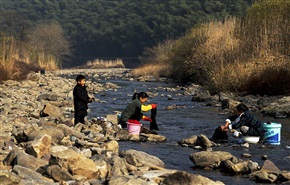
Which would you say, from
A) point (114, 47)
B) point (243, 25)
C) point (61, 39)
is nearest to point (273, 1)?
point (243, 25)

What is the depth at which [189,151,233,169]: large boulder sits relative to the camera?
34.6 ft

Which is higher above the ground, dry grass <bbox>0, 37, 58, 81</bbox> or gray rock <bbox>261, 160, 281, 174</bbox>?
dry grass <bbox>0, 37, 58, 81</bbox>

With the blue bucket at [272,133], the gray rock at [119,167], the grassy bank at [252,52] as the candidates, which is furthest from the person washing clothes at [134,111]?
the grassy bank at [252,52]

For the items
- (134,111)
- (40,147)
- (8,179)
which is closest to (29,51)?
(134,111)

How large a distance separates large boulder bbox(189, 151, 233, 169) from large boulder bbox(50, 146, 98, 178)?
240cm

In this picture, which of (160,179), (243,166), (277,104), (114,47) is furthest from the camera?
(114,47)

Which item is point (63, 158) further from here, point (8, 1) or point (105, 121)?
point (8, 1)

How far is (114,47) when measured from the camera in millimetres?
111438

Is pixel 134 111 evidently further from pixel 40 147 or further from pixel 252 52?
pixel 252 52

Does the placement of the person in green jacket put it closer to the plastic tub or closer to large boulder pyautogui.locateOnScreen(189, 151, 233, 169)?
the plastic tub

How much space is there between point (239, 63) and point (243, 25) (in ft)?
9.34

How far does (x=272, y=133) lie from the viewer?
13.2 meters

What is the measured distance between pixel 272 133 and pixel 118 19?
107 meters

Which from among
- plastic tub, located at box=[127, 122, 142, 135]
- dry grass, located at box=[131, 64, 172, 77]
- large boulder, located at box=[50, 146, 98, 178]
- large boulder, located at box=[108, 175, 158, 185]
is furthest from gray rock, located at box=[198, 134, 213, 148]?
dry grass, located at box=[131, 64, 172, 77]
